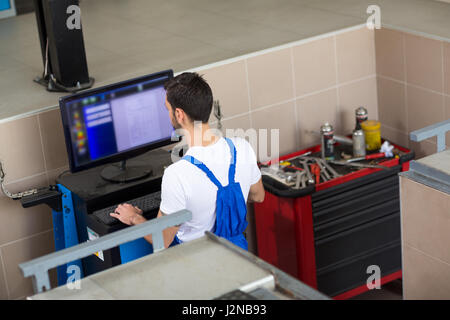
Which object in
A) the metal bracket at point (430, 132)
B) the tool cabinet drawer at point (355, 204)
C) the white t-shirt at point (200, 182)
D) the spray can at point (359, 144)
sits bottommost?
the tool cabinet drawer at point (355, 204)

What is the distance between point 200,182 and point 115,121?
0.62 metres

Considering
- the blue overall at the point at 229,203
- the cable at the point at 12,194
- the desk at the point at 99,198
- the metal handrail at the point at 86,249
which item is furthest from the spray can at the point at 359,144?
the metal handrail at the point at 86,249

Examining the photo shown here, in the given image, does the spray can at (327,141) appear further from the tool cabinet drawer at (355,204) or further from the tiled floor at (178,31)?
the tiled floor at (178,31)

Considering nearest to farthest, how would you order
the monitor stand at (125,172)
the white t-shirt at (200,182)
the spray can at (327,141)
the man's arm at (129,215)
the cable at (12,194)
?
the white t-shirt at (200,182) < the man's arm at (129,215) < the monitor stand at (125,172) < the cable at (12,194) < the spray can at (327,141)

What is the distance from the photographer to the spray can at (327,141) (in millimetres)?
3828

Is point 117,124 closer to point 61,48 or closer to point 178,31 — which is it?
point 61,48

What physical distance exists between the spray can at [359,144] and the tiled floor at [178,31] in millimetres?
589

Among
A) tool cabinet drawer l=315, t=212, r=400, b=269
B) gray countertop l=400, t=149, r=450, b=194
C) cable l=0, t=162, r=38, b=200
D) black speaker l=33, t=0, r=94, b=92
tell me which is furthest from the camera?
tool cabinet drawer l=315, t=212, r=400, b=269

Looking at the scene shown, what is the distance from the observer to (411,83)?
394 cm

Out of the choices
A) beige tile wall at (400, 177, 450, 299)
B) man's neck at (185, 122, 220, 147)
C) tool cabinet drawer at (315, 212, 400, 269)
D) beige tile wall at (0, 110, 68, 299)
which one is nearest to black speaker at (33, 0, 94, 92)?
beige tile wall at (0, 110, 68, 299)

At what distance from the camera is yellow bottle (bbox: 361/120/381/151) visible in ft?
12.7

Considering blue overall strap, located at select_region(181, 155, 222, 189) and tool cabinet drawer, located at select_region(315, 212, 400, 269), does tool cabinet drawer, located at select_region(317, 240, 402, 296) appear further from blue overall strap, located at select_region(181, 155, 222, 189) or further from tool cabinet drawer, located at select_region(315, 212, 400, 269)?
blue overall strap, located at select_region(181, 155, 222, 189)


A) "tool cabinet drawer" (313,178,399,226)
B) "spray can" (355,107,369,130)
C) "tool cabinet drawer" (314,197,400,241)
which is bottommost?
"tool cabinet drawer" (314,197,400,241)

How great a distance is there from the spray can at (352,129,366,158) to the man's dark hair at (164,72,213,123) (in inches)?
56.3
